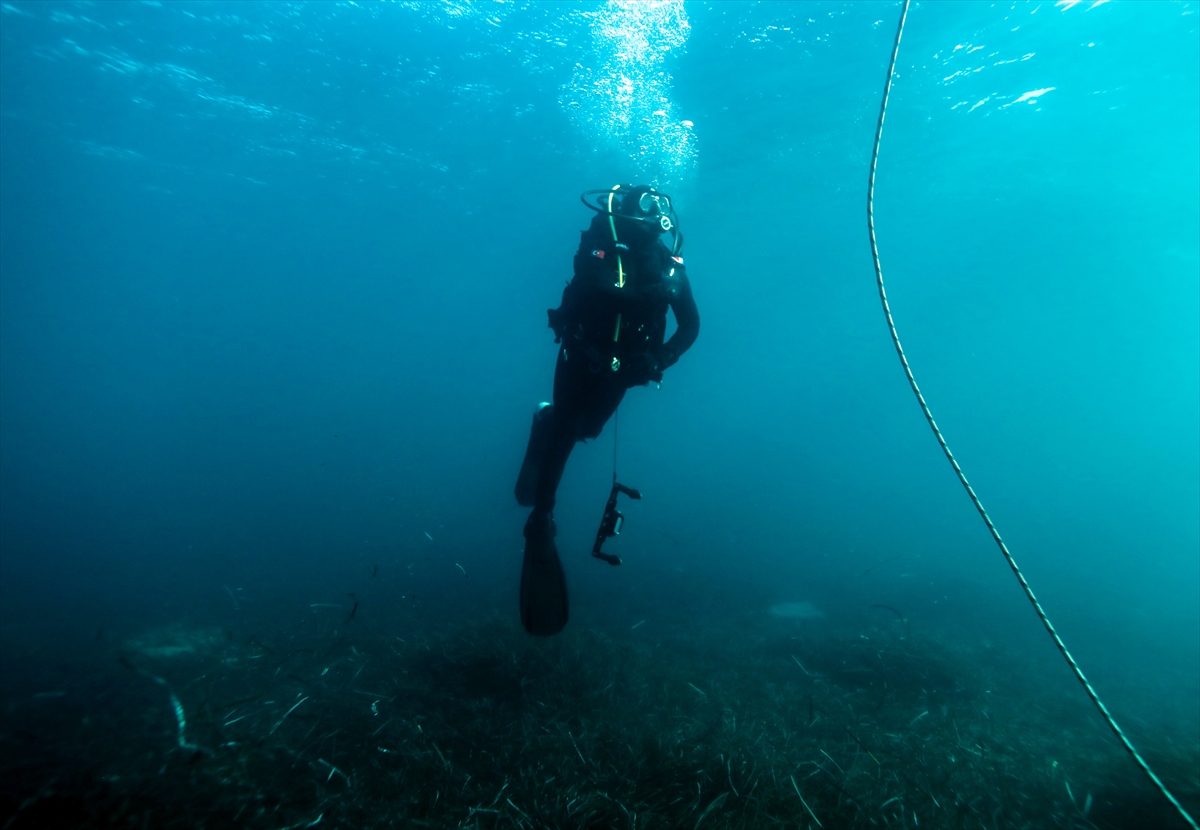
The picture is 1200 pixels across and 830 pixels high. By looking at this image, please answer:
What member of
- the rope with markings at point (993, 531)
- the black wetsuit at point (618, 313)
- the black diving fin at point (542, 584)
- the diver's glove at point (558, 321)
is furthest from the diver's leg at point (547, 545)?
the rope with markings at point (993, 531)

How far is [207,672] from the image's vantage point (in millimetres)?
6918

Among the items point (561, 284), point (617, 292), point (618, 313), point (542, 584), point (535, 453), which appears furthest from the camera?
point (561, 284)

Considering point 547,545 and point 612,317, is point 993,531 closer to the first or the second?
point 612,317

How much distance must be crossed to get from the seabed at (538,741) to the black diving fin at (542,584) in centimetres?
125

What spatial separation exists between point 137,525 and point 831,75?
88.2 feet

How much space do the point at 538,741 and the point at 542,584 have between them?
1.60m

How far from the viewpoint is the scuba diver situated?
4.27 m

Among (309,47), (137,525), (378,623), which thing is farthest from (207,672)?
(137,525)

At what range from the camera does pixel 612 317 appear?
4.39 metres

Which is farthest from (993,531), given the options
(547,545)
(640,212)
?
(547,545)

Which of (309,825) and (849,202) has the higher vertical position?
(849,202)

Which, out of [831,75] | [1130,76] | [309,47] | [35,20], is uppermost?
[1130,76]

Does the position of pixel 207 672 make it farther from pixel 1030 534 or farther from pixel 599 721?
pixel 1030 534

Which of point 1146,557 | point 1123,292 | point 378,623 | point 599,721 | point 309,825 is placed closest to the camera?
point 309,825
